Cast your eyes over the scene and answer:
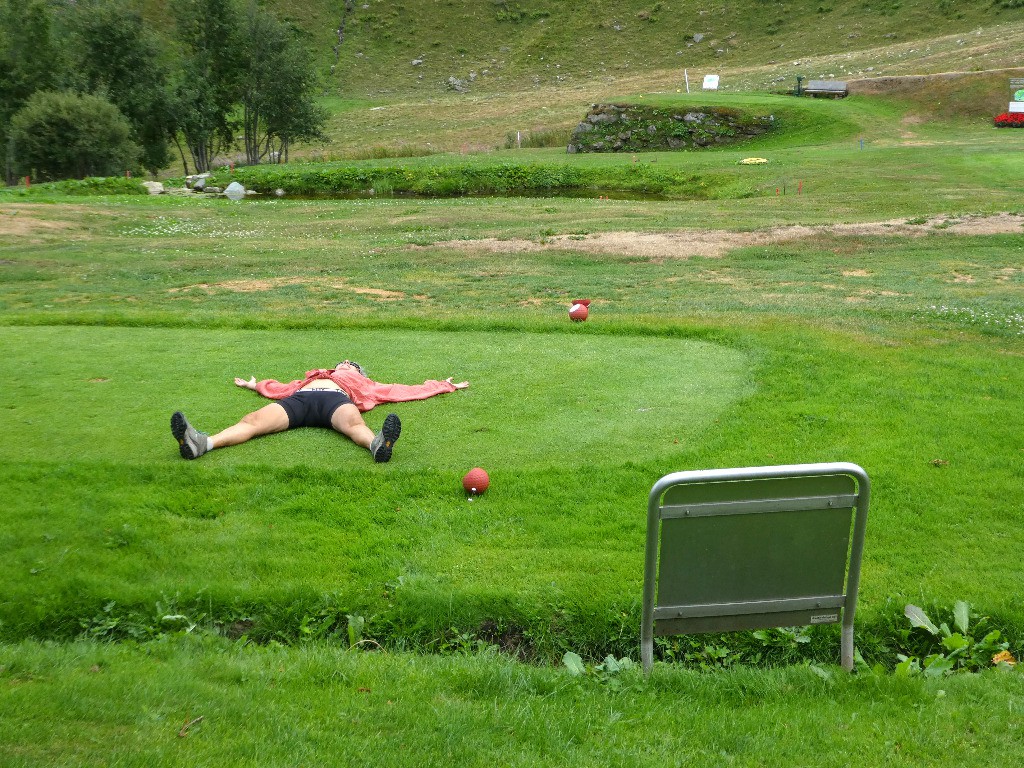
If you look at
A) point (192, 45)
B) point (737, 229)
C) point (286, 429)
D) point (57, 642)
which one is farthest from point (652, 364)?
point (192, 45)

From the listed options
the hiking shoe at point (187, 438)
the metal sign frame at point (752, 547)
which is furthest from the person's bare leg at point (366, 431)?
the metal sign frame at point (752, 547)

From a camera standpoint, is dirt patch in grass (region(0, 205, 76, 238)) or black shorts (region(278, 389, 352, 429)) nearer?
black shorts (region(278, 389, 352, 429))

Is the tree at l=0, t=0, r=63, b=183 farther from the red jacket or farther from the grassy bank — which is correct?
the grassy bank

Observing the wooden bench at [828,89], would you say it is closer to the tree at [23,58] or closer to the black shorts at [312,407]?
the tree at [23,58]

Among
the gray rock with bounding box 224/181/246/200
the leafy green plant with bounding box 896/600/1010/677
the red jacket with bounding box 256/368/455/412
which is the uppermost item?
the gray rock with bounding box 224/181/246/200

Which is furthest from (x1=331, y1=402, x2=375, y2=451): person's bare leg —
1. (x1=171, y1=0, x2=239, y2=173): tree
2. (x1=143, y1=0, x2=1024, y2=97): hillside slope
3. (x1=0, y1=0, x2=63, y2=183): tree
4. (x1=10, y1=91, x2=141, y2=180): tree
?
(x1=143, y1=0, x2=1024, y2=97): hillside slope

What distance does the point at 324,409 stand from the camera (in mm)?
7371

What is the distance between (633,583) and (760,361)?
16.3 feet

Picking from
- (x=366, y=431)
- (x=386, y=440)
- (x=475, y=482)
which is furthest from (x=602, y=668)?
(x=366, y=431)

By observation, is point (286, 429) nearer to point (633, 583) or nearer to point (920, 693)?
point (633, 583)

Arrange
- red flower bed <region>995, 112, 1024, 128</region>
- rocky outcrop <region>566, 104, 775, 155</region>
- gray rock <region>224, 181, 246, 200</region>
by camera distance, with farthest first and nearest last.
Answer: rocky outcrop <region>566, 104, 775, 155</region> → red flower bed <region>995, 112, 1024, 128</region> → gray rock <region>224, 181, 246, 200</region>

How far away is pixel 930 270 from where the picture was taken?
57.4 feet

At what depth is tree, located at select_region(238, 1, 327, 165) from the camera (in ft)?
149

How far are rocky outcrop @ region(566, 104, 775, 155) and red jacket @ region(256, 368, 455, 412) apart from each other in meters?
35.6
